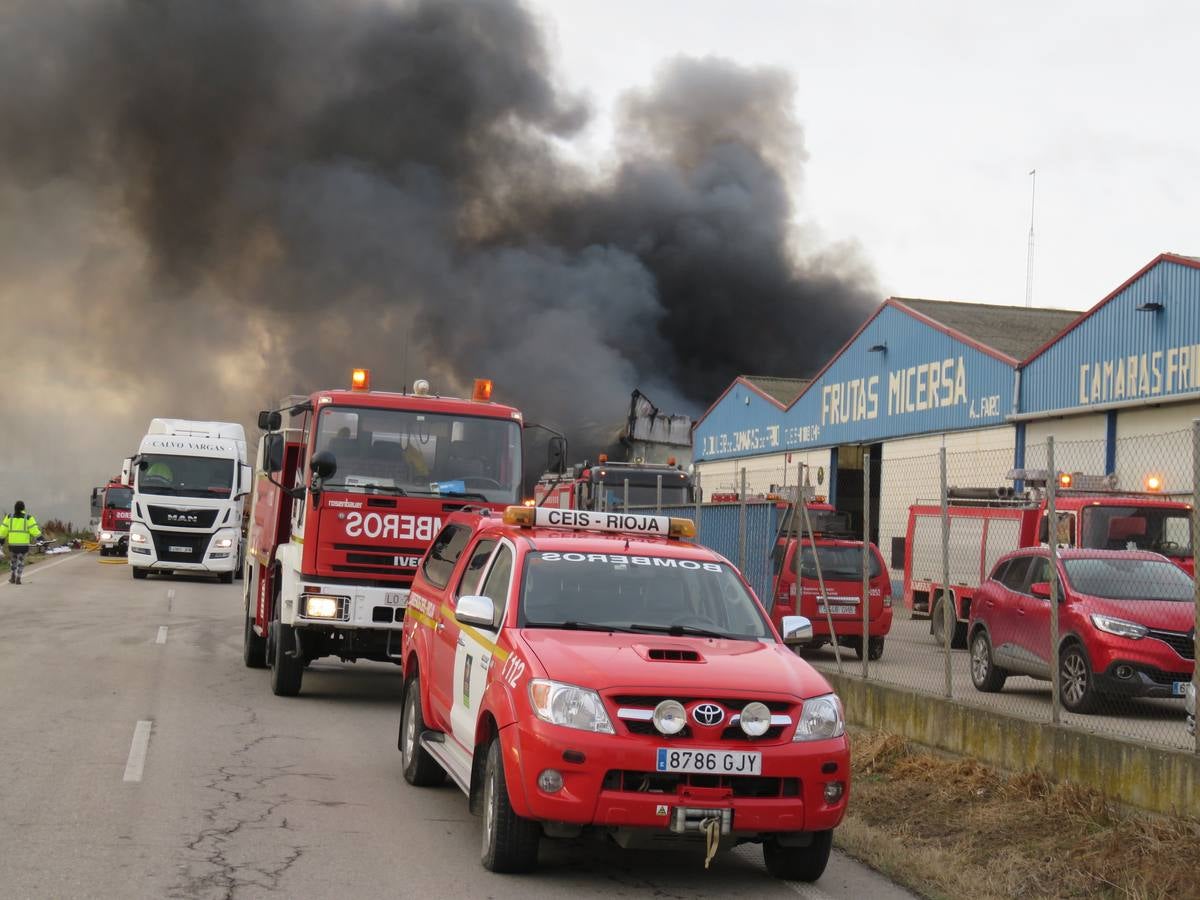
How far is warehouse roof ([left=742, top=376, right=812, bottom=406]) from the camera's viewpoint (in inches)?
1848

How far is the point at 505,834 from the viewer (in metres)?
6.66

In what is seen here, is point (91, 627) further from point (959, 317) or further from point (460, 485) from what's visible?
point (959, 317)

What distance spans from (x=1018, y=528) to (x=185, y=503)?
18.3 meters

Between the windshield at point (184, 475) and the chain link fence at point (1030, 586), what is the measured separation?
1264 cm

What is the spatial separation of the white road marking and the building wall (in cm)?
1276

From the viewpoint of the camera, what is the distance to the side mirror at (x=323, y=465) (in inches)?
489

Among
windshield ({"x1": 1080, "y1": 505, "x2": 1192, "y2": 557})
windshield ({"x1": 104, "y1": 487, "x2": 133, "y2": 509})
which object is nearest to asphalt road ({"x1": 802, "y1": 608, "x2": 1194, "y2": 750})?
windshield ({"x1": 1080, "y1": 505, "x2": 1192, "y2": 557})

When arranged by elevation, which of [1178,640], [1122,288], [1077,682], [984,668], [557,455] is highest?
[1122,288]

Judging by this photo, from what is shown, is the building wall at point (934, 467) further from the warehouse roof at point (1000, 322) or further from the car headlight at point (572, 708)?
the car headlight at point (572, 708)

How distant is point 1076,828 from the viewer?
26.2ft

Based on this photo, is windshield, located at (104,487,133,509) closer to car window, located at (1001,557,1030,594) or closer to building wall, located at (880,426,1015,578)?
building wall, located at (880,426,1015,578)

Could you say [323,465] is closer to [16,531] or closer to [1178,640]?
[1178,640]

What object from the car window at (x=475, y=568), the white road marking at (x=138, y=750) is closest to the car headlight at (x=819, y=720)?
the car window at (x=475, y=568)

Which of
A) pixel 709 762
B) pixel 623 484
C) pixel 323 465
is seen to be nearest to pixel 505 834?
pixel 709 762
